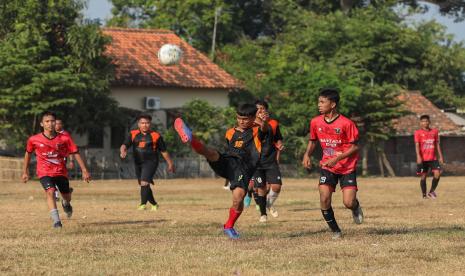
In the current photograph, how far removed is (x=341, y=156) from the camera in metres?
12.3

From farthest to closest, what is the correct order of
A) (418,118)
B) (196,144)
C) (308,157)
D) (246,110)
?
1. (418,118)
2. (308,157)
3. (246,110)
4. (196,144)

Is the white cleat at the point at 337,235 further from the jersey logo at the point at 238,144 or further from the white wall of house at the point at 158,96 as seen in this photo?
the white wall of house at the point at 158,96

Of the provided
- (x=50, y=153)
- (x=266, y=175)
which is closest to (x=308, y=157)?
(x=266, y=175)

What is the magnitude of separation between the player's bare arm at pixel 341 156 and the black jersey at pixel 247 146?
0.91 meters

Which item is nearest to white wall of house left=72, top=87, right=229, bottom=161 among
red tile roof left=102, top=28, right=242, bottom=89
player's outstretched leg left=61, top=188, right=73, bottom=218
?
red tile roof left=102, top=28, right=242, bottom=89

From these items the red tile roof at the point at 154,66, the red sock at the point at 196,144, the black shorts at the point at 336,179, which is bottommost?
the black shorts at the point at 336,179

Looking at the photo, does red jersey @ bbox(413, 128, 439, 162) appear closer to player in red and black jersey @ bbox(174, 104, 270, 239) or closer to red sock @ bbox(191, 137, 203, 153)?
player in red and black jersey @ bbox(174, 104, 270, 239)

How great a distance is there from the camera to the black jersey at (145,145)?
1936cm

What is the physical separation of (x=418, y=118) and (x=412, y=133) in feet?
6.05

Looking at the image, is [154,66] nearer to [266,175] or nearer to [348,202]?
[266,175]

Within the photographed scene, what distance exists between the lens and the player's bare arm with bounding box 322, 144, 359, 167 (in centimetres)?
1234

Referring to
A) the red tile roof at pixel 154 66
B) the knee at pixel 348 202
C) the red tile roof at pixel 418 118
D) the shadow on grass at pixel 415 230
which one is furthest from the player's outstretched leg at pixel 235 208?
the red tile roof at pixel 418 118

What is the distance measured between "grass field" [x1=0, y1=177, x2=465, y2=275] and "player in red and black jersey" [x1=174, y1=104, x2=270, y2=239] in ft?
1.49

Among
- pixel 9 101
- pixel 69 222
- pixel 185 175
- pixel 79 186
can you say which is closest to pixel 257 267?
pixel 69 222
